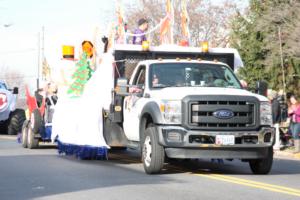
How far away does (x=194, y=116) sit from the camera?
12.7 meters

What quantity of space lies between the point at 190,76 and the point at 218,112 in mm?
1606

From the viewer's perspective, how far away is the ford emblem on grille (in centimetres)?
1268

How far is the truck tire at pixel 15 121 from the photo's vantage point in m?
31.8

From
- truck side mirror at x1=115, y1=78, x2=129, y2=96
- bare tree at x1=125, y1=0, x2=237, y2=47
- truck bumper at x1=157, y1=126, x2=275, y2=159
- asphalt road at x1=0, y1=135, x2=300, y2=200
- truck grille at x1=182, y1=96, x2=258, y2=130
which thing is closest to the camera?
asphalt road at x1=0, y1=135, x2=300, y2=200

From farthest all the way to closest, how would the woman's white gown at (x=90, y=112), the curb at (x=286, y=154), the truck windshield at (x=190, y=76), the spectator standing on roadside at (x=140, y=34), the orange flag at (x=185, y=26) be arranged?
the curb at (x=286, y=154) → the orange flag at (x=185, y=26) → the spectator standing on roadside at (x=140, y=34) → the woman's white gown at (x=90, y=112) → the truck windshield at (x=190, y=76)

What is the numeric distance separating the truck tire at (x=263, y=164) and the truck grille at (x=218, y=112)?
0.79 m

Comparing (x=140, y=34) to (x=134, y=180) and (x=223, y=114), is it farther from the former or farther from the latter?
(x=134, y=180)

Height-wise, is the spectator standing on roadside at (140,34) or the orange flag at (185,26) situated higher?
the orange flag at (185,26)

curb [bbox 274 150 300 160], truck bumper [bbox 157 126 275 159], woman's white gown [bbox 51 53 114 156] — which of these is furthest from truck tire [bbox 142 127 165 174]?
curb [bbox 274 150 300 160]

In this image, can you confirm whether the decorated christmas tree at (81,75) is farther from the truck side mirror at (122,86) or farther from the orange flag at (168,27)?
the truck side mirror at (122,86)

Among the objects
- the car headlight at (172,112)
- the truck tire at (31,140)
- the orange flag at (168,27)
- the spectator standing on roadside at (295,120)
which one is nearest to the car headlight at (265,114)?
the car headlight at (172,112)

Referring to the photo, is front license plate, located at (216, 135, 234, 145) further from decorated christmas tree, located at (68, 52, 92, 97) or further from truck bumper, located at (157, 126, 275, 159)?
decorated christmas tree, located at (68, 52, 92, 97)

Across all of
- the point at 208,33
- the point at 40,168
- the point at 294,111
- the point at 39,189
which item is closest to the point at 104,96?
the point at 40,168

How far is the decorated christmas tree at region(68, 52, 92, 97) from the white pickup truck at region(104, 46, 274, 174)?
115 inches
